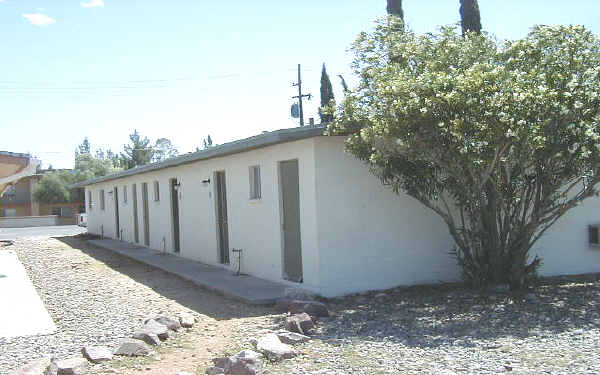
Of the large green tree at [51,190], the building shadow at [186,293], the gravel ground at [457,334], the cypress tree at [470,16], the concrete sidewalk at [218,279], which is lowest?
the gravel ground at [457,334]

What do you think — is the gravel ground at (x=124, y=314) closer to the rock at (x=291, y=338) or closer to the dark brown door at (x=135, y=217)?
the rock at (x=291, y=338)

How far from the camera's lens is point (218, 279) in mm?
10734

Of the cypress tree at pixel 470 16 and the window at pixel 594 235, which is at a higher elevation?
the cypress tree at pixel 470 16

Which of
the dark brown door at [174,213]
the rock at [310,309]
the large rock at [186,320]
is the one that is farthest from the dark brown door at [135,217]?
the rock at [310,309]

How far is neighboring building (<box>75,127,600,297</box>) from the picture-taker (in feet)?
28.9

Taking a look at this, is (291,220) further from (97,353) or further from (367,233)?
(97,353)

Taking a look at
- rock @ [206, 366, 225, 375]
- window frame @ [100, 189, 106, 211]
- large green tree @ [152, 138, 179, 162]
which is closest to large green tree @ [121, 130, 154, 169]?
large green tree @ [152, 138, 179, 162]

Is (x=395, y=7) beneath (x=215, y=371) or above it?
above

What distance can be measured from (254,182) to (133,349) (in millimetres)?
5228

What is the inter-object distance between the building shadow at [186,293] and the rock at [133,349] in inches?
71.1

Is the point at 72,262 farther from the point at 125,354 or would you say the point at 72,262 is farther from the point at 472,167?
the point at 472,167

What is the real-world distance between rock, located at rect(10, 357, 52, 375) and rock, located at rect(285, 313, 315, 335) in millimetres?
2481

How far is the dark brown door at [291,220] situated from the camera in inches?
378

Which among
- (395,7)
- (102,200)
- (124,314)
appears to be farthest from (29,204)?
(124,314)
